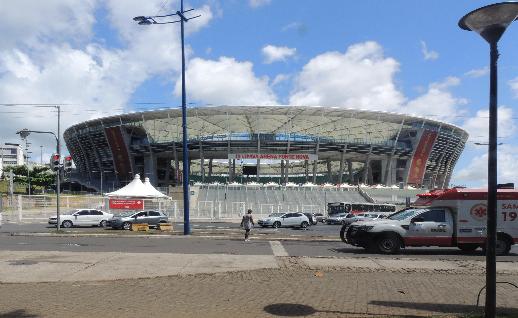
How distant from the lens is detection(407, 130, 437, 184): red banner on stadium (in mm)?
→ 96938

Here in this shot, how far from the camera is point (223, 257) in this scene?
46.5 feet

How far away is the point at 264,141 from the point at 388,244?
74311mm

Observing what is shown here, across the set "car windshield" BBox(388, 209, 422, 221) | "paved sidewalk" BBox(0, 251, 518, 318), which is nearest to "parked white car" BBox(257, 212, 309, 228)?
"car windshield" BBox(388, 209, 422, 221)

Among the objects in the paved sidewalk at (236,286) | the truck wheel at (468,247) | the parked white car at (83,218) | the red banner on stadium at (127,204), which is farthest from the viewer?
the red banner on stadium at (127,204)

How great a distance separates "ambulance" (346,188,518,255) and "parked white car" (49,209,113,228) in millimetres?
23189

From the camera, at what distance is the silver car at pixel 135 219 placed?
32.3m

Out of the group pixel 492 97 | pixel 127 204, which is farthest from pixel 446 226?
pixel 127 204

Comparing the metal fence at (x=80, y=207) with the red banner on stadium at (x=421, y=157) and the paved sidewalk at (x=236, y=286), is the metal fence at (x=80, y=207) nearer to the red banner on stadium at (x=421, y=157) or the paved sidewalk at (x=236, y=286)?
the paved sidewalk at (x=236, y=286)

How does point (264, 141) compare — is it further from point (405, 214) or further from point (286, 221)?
point (405, 214)

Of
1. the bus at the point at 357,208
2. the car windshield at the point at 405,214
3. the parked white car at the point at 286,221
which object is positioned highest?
the car windshield at the point at 405,214

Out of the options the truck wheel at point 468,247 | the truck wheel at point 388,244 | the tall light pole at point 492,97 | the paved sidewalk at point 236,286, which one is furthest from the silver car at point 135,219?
the tall light pole at point 492,97

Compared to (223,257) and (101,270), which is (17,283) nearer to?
(101,270)

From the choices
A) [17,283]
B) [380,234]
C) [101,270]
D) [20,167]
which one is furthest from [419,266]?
[20,167]

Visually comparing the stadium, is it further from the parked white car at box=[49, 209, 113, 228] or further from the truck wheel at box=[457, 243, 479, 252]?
the truck wheel at box=[457, 243, 479, 252]
